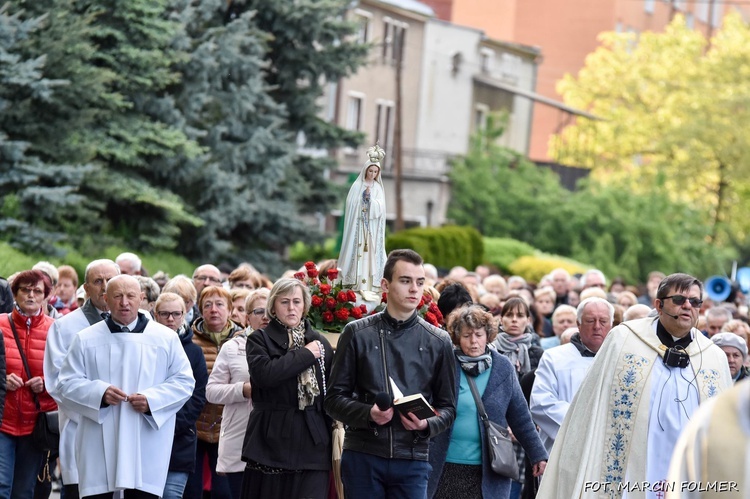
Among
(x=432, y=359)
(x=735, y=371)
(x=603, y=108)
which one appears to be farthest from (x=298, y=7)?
(x=603, y=108)

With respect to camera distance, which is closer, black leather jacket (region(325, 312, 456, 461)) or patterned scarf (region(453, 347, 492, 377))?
black leather jacket (region(325, 312, 456, 461))

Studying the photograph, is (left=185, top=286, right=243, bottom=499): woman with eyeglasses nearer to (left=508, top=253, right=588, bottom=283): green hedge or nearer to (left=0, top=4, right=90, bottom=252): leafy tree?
(left=0, top=4, right=90, bottom=252): leafy tree

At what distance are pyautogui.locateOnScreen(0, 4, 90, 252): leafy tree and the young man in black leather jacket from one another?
14.7 metres

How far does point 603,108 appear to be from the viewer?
61.1 metres

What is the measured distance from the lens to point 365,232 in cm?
1136

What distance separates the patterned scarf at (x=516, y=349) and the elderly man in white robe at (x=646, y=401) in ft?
9.99

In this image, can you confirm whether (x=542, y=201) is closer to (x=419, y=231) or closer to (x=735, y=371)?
(x=419, y=231)

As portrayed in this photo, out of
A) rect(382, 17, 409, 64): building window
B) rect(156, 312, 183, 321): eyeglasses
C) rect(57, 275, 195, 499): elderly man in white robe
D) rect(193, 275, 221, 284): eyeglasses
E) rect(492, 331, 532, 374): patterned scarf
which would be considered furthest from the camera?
rect(382, 17, 409, 64): building window

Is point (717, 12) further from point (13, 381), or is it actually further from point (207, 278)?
point (13, 381)

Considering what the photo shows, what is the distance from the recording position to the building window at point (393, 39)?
Answer: 5019cm

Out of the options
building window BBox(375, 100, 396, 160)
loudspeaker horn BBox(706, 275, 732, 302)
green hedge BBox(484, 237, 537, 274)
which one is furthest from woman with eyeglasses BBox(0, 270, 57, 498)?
building window BBox(375, 100, 396, 160)

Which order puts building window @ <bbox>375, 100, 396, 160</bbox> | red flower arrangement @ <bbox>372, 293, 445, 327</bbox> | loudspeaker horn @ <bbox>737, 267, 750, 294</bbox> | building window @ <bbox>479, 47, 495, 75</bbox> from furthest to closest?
building window @ <bbox>479, 47, 495, 75</bbox> → building window @ <bbox>375, 100, 396, 160</bbox> → loudspeaker horn @ <bbox>737, 267, 750, 294</bbox> → red flower arrangement @ <bbox>372, 293, 445, 327</bbox>

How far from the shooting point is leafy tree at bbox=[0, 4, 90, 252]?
859 inches

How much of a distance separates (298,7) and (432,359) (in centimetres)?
2196
